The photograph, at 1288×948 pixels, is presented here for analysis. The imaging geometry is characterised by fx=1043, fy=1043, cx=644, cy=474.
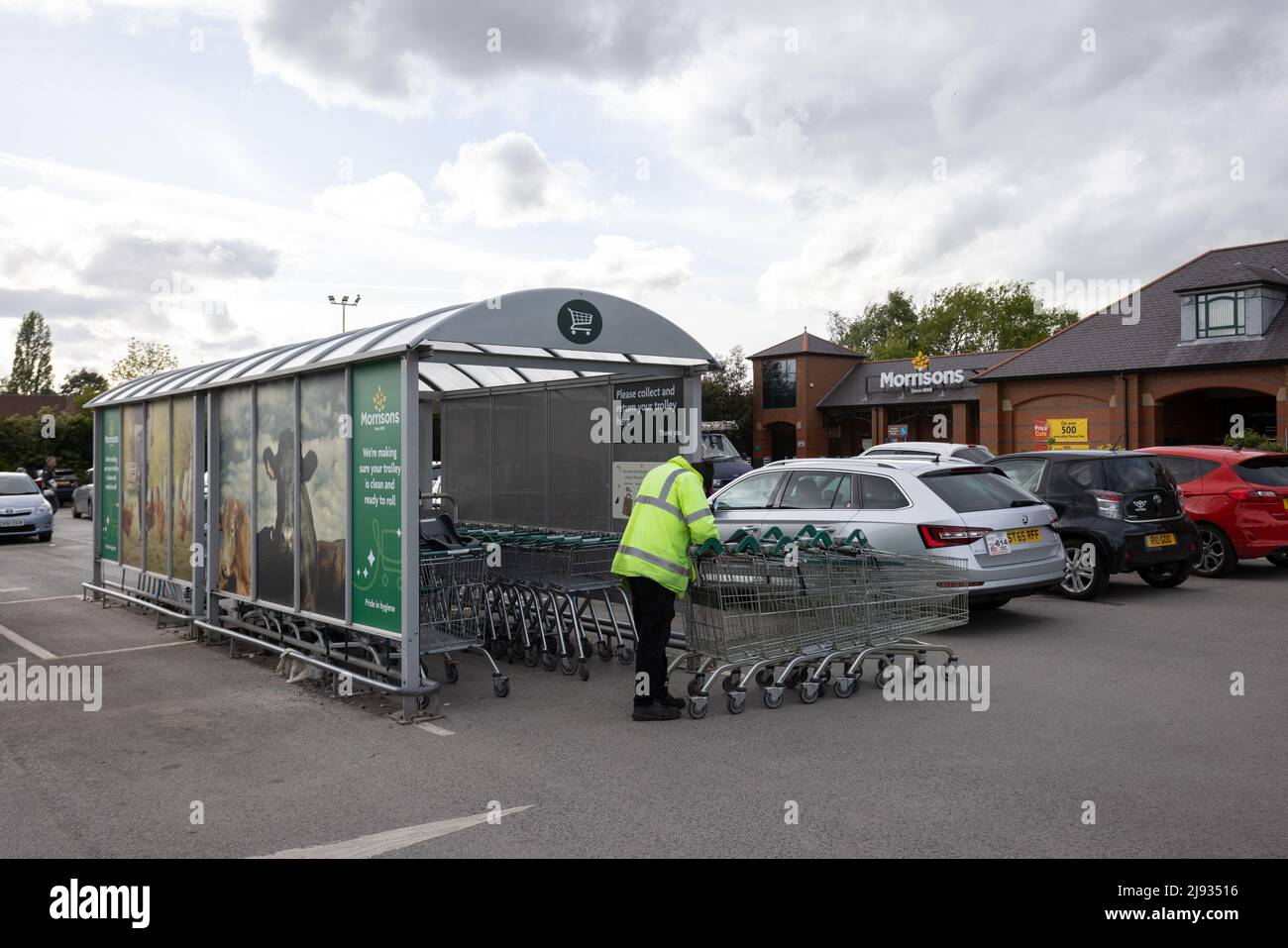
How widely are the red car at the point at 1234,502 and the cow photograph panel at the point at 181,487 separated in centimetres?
1184

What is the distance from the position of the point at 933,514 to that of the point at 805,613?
115 inches

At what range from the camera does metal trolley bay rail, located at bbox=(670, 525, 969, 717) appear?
7.13 meters

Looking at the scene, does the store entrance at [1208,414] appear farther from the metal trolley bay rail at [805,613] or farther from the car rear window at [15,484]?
the car rear window at [15,484]

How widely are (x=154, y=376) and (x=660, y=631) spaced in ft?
28.2

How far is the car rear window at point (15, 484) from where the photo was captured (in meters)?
23.2

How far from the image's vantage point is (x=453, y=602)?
26.6ft

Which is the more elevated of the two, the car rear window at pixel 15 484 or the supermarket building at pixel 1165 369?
the supermarket building at pixel 1165 369

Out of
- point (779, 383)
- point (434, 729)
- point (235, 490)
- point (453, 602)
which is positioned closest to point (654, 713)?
point (434, 729)

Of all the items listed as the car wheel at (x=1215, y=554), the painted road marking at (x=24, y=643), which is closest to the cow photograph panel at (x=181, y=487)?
the painted road marking at (x=24, y=643)

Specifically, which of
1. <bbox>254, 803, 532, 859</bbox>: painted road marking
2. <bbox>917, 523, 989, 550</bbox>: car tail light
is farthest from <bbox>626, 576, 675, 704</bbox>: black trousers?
<bbox>917, 523, 989, 550</bbox>: car tail light

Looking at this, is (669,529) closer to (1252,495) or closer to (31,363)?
(1252,495)

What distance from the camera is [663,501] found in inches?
273

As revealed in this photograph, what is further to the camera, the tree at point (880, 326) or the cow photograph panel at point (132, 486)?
the tree at point (880, 326)
